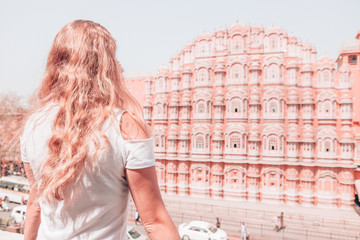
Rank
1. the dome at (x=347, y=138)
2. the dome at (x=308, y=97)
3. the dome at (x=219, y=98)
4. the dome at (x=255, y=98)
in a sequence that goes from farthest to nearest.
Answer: the dome at (x=219, y=98) < the dome at (x=255, y=98) < the dome at (x=308, y=97) < the dome at (x=347, y=138)

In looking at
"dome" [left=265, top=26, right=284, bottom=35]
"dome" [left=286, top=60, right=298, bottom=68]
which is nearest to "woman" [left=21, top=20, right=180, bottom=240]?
"dome" [left=286, top=60, right=298, bottom=68]

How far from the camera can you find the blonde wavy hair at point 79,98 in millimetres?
1101

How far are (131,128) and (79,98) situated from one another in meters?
0.26

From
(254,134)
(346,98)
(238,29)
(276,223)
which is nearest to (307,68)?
(346,98)

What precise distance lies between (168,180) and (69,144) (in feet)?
65.1

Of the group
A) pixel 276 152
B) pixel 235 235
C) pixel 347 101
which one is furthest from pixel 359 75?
pixel 235 235

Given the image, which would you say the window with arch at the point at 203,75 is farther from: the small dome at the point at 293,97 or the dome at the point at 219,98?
the small dome at the point at 293,97

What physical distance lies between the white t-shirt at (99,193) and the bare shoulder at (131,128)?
0.06 ft

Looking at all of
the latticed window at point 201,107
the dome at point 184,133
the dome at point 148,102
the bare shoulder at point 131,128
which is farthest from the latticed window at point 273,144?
the bare shoulder at point 131,128

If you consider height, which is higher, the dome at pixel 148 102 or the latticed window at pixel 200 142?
the dome at pixel 148 102

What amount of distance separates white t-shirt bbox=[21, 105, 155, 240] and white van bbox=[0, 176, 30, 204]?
61.9 ft

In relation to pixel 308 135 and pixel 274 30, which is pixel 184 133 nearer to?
pixel 308 135

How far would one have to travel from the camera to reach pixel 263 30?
66.2ft

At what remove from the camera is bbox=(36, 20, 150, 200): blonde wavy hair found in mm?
1101
